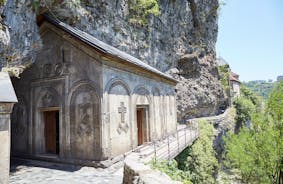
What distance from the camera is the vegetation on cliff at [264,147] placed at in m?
13.3

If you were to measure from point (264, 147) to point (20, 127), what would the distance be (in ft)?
48.1

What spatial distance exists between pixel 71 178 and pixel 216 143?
23100 mm

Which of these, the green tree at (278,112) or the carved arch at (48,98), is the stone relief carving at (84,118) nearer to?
the carved arch at (48,98)

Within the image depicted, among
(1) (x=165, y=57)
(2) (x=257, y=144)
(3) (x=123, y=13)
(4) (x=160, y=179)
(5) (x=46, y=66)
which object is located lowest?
(2) (x=257, y=144)

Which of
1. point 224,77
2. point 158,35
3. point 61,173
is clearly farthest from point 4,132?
point 224,77

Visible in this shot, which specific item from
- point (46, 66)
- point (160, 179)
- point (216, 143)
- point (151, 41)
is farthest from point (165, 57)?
point (160, 179)

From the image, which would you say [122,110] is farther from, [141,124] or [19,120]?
[19,120]

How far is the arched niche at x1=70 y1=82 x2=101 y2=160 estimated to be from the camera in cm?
899

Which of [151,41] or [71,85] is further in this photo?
[151,41]

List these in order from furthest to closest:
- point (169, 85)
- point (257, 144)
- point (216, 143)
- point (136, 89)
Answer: point (216, 143) < point (169, 85) < point (257, 144) < point (136, 89)

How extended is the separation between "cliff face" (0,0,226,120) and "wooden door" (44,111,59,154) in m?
3.45

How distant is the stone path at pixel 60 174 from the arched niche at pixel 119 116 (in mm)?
1418

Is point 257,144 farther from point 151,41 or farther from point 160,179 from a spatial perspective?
point 151,41

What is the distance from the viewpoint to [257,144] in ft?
47.2
